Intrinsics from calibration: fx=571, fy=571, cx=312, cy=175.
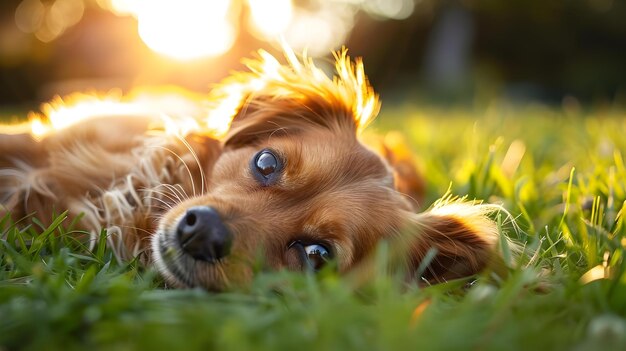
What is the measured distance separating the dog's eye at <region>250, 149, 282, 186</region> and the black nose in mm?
477

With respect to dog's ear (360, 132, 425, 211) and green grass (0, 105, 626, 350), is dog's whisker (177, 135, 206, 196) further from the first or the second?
dog's ear (360, 132, 425, 211)

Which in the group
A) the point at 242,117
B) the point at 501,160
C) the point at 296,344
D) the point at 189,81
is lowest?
the point at 296,344

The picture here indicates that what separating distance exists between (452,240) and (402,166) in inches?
43.1

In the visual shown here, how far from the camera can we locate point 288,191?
2281 mm

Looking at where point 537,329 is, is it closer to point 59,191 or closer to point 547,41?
point 59,191

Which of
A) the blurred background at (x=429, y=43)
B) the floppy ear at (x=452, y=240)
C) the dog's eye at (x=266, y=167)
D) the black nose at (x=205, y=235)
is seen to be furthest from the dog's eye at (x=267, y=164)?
the blurred background at (x=429, y=43)

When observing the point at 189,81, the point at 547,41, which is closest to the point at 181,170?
the point at 189,81

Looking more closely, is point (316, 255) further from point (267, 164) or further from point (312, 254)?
point (267, 164)

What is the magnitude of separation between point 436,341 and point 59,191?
2045 millimetres

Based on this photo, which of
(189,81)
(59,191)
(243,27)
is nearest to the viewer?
(59,191)

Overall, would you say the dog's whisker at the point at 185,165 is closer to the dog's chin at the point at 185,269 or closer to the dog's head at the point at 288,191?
the dog's head at the point at 288,191

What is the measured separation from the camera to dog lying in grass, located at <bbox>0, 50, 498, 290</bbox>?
204cm

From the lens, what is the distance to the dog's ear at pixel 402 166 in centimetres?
325

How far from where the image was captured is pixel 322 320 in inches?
50.8
